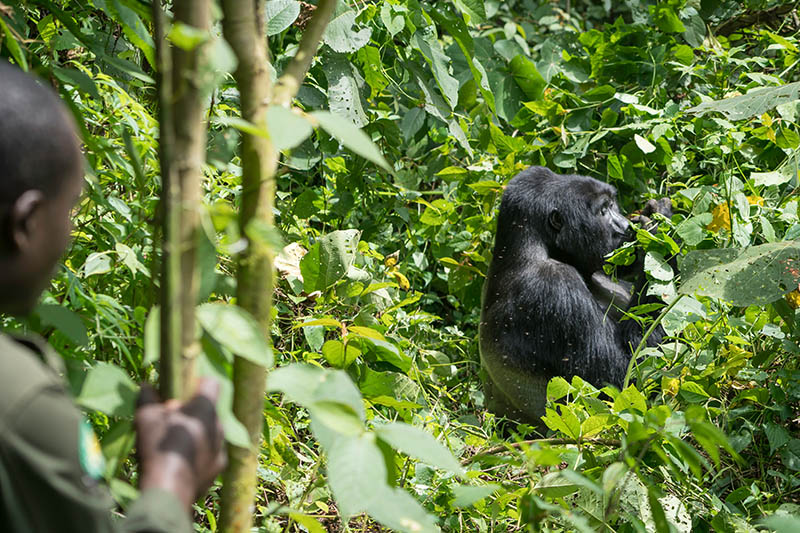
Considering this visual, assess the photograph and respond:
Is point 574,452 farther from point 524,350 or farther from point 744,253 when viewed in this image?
→ point 524,350

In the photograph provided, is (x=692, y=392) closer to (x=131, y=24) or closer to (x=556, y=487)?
(x=556, y=487)

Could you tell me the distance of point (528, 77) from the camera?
4.15 metres

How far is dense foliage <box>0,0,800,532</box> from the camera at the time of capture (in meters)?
1.09

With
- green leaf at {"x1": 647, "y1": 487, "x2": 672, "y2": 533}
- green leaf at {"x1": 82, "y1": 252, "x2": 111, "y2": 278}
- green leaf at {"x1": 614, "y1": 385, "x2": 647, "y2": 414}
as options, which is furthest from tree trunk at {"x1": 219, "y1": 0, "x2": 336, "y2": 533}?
green leaf at {"x1": 614, "y1": 385, "x2": 647, "y2": 414}

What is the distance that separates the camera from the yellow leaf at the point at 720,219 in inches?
105

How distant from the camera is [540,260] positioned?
3494 millimetres

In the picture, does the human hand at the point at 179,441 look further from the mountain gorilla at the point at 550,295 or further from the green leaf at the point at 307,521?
the mountain gorilla at the point at 550,295

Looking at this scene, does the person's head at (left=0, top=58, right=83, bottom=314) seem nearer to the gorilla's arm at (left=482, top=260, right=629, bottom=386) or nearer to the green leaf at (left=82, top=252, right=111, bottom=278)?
the green leaf at (left=82, top=252, right=111, bottom=278)

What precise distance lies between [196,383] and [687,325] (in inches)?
75.7

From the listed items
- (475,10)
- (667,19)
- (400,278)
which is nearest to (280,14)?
(475,10)

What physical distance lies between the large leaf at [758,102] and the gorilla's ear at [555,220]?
0.95 m

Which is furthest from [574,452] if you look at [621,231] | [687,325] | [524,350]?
[621,231]

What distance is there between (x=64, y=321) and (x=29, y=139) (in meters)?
0.26

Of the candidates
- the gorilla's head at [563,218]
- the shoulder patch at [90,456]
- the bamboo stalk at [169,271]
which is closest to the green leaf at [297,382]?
the bamboo stalk at [169,271]
